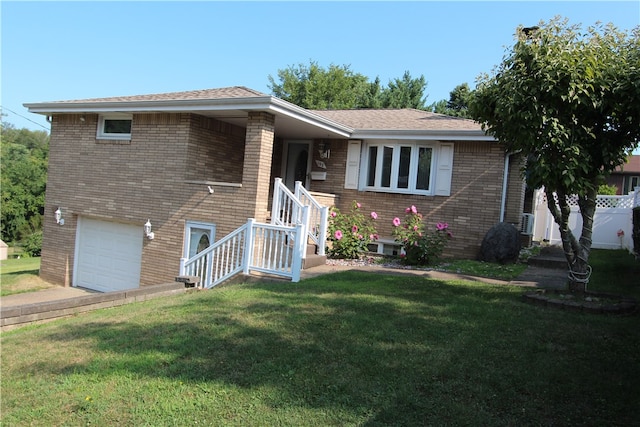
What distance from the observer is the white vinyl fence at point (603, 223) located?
15234 mm

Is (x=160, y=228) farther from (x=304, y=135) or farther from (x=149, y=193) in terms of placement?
(x=304, y=135)

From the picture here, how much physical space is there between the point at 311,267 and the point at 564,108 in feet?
18.1

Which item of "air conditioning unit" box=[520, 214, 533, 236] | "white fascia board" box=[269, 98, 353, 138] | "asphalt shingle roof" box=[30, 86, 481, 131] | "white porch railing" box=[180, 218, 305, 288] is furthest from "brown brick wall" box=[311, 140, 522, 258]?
"white porch railing" box=[180, 218, 305, 288]

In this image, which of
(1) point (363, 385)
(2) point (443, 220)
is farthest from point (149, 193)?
(1) point (363, 385)

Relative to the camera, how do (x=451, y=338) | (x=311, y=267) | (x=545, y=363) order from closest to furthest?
(x=545, y=363)
(x=451, y=338)
(x=311, y=267)

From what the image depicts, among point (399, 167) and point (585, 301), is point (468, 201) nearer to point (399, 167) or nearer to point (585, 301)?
point (399, 167)

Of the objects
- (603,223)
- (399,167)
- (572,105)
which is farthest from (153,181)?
(603,223)

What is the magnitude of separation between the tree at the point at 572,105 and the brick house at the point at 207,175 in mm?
4732

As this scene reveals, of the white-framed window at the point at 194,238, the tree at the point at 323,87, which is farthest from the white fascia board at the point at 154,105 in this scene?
the tree at the point at 323,87

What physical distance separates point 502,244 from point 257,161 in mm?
5820

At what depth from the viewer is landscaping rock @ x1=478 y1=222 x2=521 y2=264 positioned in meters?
10.7

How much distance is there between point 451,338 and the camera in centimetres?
489

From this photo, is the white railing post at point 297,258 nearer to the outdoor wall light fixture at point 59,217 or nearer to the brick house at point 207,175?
the brick house at point 207,175

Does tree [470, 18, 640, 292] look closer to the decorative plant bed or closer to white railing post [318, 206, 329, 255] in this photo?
the decorative plant bed
